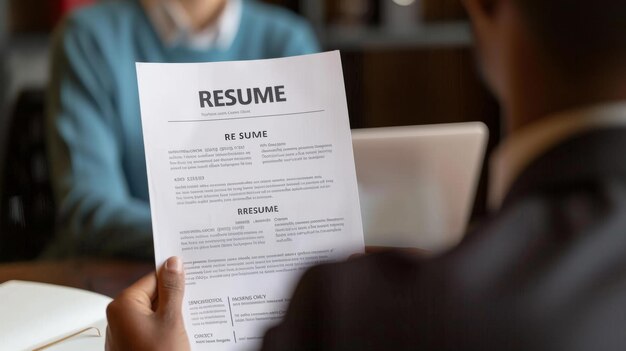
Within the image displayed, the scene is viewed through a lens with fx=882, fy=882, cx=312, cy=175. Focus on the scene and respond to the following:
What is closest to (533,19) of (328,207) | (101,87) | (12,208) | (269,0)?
(328,207)

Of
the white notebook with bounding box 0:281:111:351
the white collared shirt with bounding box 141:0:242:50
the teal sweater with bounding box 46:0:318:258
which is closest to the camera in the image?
the white notebook with bounding box 0:281:111:351

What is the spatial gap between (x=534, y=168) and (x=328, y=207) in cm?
45

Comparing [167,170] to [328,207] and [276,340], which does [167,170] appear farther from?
[276,340]

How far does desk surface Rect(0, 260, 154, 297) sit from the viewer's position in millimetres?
1370

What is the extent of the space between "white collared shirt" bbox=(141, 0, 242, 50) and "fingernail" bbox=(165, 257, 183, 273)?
1.38m

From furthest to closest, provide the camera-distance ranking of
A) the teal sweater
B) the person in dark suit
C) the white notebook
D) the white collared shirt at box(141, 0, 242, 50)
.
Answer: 1. the white collared shirt at box(141, 0, 242, 50)
2. the teal sweater
3. the white notebook
4. the person in dark suit

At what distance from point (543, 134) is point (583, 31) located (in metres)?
0.06

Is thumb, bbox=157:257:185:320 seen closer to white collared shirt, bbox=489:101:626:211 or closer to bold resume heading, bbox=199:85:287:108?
bold resume heading, bbox=199:85:287:108

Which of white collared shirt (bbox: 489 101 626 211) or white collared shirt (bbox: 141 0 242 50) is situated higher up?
white collared shirt (bbox: 141 0 242 50)

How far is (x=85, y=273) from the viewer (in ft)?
4.73

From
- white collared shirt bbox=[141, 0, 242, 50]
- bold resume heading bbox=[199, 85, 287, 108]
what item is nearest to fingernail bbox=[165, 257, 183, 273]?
bold resume heading bbox=[199, 85, 287, 108]

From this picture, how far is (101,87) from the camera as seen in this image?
6.79 feet

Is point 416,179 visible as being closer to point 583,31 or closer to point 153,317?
point 153,317

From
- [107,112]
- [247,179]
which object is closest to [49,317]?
[247,179]
